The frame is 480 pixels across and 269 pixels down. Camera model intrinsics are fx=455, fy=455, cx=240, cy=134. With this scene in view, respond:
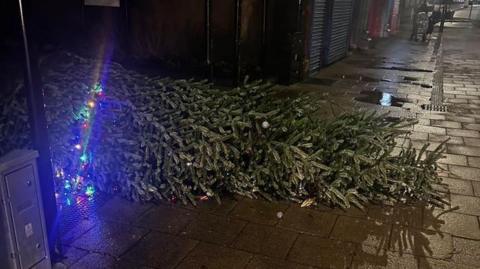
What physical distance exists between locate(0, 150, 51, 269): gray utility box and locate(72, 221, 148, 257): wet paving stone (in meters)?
0.65

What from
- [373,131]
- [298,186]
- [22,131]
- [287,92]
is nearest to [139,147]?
[22,131]

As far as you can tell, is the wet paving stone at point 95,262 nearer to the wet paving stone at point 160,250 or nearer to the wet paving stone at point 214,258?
the wet paving stone at point 160,250

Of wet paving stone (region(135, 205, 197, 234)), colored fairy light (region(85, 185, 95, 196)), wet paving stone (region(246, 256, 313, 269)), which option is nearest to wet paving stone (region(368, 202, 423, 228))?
wet paving stone (region(246, 256, 313, 269))

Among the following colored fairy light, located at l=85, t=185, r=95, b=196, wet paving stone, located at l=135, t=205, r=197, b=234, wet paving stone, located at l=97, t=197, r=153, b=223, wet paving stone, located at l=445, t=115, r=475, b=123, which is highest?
colored fairy light, located at l=85, t=185, r=95, b=196

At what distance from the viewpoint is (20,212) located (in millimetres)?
2729

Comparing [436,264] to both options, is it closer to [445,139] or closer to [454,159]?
[454,159]

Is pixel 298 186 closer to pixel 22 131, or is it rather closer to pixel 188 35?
pixel 22 131

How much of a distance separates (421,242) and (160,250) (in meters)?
2.11

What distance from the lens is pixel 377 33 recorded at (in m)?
20.2

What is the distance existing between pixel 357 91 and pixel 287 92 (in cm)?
156

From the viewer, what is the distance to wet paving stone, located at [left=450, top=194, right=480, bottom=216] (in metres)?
4.30

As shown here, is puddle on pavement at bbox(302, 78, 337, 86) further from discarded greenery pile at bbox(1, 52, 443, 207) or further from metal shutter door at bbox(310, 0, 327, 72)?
discarded greenery pile at bbox(1, 52, 443, 207)

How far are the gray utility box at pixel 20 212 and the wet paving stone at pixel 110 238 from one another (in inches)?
25.4

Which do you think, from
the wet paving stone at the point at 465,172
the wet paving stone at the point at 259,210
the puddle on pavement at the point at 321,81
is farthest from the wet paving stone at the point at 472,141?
the puddle on pavement at the point at 321,81
